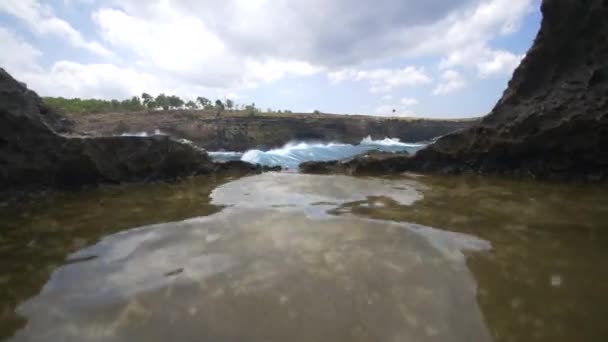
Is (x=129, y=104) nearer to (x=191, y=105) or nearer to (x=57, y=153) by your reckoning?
(x=191, y=105)

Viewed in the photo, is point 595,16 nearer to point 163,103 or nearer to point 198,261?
point 198,261

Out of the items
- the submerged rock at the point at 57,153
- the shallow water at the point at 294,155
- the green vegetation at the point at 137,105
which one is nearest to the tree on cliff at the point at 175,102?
the green vegetation at the point at 137,105

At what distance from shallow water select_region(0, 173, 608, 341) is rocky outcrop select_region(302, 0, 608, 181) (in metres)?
2.73

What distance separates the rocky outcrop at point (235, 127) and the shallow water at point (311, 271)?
43957 mm

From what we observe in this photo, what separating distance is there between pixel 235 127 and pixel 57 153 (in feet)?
163

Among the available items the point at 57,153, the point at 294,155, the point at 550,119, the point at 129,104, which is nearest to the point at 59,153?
the point at 57,153

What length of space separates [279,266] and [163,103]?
8577 centimetres

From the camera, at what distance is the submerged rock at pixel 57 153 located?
7359mm

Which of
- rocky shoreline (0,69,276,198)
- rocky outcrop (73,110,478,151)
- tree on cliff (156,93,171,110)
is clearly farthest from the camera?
tree on cliff (156,93,171,110)

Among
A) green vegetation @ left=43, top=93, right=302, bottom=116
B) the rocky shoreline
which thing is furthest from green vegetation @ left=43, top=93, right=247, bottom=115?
the rocky shoreline

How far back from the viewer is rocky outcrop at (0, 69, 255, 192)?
24.1ft

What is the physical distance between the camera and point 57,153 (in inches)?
309

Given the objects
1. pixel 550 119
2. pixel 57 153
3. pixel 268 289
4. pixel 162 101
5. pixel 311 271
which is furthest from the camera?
pixel 162 101

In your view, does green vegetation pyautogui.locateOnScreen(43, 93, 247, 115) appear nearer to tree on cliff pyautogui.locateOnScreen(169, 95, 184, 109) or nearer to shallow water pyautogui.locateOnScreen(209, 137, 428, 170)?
tree on cliff pyautogui.locateOnScreen(169, 95, 184, 109)
